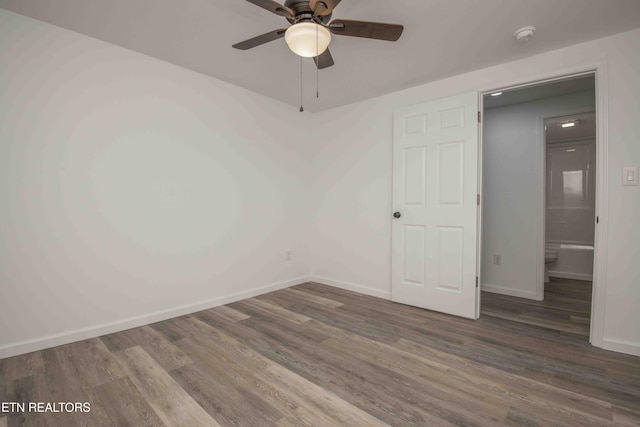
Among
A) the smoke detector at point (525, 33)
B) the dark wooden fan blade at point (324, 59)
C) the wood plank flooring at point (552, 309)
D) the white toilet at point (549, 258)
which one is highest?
the smoke detector at point (525, 33)

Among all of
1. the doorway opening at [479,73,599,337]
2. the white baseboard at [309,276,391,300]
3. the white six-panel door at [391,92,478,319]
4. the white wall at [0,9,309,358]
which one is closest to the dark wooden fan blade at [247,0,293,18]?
the white wall at [0,9,309,358]

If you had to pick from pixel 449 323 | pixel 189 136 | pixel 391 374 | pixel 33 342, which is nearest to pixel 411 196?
pixel 449 323

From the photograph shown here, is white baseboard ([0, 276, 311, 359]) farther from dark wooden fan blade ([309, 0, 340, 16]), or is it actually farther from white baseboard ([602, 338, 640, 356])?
white baseboard ([602, 338, 640, 356])

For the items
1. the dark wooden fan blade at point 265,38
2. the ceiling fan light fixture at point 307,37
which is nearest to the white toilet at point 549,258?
the ceiling fan light fixture at point 307,37

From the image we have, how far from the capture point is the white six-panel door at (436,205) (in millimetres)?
2799

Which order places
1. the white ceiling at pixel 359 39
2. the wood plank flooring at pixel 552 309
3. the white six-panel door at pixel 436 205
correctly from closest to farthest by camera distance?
the white ceiling at pixel 359 39
the wood plank flooring at pixel 552 309
the white six-panel door at pixel 436 205

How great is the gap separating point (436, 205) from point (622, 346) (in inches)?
67.3

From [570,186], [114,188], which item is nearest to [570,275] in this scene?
[570,186]

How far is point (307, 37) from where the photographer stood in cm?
165

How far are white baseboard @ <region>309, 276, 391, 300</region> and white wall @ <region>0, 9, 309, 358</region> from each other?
0.85 metres

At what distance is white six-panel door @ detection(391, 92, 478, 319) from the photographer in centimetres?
280

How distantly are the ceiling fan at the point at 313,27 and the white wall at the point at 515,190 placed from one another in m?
2.62

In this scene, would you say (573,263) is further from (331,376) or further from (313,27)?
(313,27)

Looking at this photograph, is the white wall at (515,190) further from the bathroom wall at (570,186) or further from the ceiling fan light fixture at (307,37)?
the ceiling fan light fixture at (307,37)
